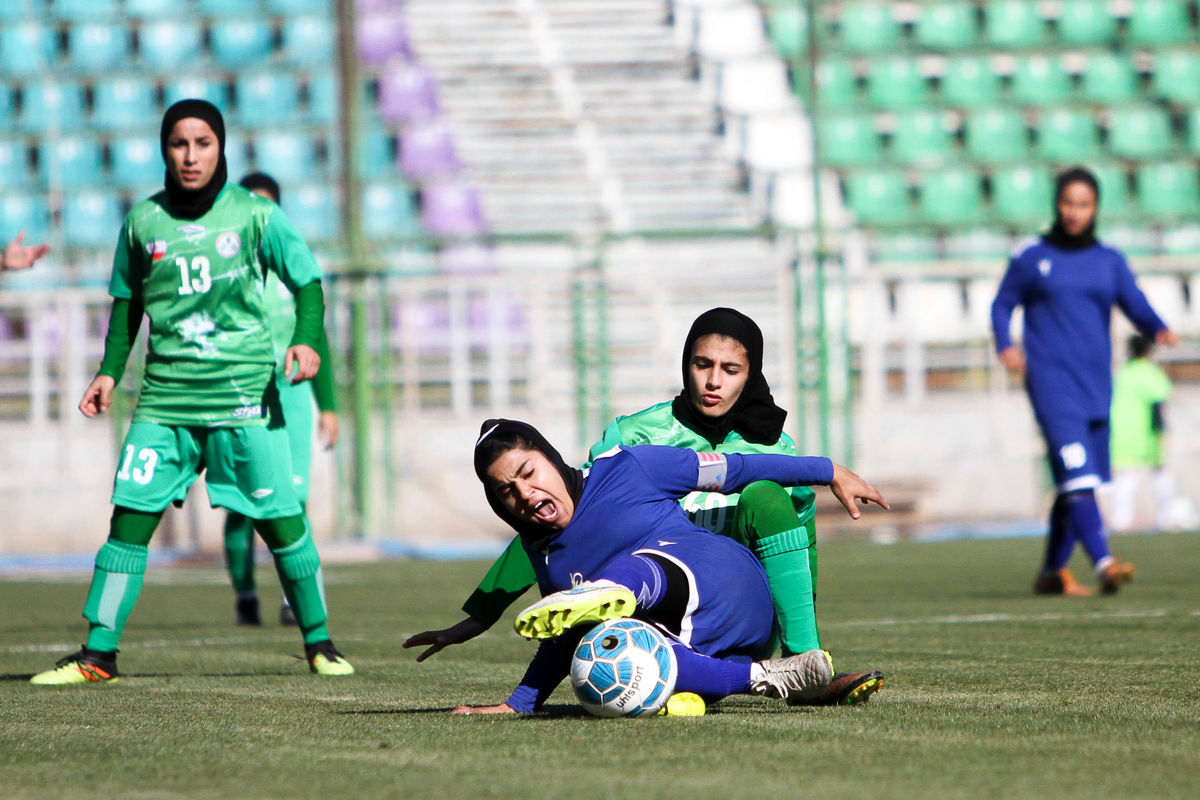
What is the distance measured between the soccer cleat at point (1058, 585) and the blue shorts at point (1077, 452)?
0.38 metres

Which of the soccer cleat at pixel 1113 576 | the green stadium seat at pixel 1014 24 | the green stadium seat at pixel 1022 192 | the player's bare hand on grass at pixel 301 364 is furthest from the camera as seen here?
the green stadium seat at pixel 1014 24

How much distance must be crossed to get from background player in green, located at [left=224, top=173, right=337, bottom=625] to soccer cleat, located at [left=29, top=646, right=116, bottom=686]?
1.90 meters

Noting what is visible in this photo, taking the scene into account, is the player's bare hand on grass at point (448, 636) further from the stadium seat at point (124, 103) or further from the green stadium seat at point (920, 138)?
the stadium seat at point (124, 103)

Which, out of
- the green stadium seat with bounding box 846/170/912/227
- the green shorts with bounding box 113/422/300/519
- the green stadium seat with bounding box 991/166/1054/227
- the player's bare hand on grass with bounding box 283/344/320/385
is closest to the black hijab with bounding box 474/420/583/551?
the player's bare hand on grass with bounding box 283/344/320/385

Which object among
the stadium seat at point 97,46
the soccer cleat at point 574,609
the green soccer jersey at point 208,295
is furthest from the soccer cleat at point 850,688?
the stadium seat at point 97,46

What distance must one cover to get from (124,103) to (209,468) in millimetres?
16524

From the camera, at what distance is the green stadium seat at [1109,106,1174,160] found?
2028 centimetres

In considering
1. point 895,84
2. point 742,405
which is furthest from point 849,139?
point 742,405

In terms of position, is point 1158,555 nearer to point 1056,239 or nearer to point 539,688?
point 1056,239

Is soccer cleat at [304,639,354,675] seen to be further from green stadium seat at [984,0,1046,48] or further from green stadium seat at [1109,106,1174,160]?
green stadium seat at [984,0,1046,48]

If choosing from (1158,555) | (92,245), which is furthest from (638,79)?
(1158,555)

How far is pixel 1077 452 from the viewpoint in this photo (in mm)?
8008

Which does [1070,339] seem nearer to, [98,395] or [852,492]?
[852,492]

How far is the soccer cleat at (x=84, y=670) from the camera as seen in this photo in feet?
16.8
